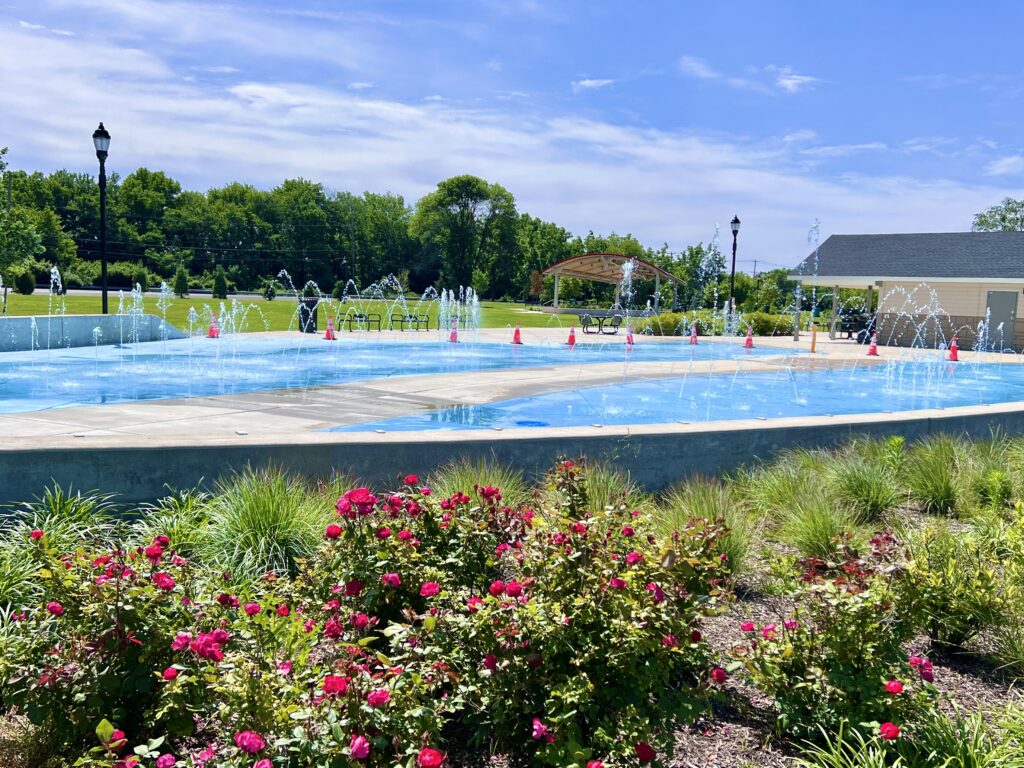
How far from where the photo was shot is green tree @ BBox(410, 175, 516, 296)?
8669cm

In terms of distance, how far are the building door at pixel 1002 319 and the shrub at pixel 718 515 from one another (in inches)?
1151

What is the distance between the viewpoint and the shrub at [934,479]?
7.08 meters

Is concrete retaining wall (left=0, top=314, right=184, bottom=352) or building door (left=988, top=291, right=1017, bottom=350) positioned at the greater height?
building door (left=988, top=291, right=1017, bottom=350)

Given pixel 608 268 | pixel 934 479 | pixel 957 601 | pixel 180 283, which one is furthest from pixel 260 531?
pixel 180 283

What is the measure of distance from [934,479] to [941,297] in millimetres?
29303

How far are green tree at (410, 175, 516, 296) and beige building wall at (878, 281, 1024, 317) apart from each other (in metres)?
55.8

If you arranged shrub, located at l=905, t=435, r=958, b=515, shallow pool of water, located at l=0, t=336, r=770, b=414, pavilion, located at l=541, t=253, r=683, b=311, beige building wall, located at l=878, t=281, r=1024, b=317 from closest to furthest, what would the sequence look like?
shrub, located at l=905, t=435, r=958, b=515
shallow pool of water, located at l=0, t=336, r=770, b=414
beige building wall, located at l=878, t=281, r=1024, b=317
pavilion, located at l=541, t=253, r=683, b=311

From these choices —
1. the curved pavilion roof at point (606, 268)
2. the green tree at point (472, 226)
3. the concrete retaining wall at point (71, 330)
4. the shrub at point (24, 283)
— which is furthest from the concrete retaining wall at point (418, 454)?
the green tree at point (472, 226)

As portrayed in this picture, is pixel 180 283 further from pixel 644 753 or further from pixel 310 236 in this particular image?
pixel 644 753

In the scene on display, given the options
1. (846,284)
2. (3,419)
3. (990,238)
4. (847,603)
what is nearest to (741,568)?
(847,603)

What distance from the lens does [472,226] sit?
88.1 meters

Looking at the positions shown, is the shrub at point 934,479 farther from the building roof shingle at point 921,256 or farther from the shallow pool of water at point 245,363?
the building roof shingle at point 921,256

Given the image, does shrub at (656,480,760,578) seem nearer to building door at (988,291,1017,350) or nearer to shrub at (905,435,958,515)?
shrub at (905,435,958,515)

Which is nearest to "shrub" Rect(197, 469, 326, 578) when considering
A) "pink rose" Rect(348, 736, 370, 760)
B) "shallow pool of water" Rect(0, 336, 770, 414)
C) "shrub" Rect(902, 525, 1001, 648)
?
"pink rose" Rect(348, 736, 370, 760)
